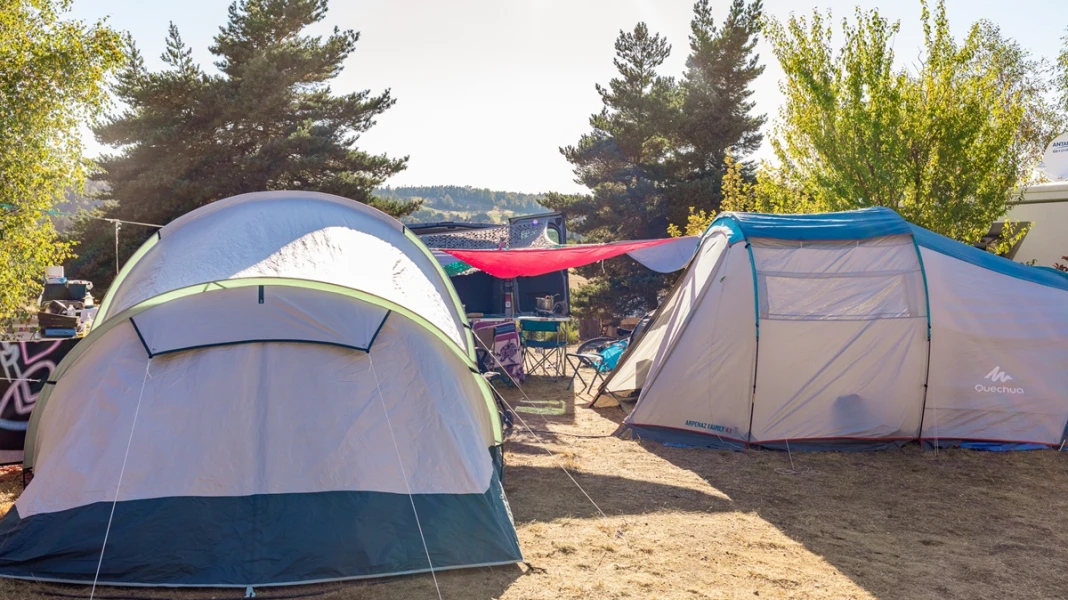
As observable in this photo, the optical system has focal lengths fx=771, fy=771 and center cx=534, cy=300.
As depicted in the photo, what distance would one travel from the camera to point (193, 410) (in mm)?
3783

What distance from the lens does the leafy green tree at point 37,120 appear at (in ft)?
19.2

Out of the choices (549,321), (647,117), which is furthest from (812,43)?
(647,117)

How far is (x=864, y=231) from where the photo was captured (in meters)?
6.40

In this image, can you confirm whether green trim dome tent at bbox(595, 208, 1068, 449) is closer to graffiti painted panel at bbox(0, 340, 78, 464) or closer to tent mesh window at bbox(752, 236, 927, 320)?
tent mesh window at bbox(752, 236, 927, 320)

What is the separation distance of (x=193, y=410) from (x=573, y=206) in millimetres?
18364

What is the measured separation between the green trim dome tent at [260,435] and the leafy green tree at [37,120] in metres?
A: 2.20

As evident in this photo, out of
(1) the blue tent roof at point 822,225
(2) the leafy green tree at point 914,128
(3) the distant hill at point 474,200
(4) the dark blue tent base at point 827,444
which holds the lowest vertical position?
(4) the dark blue tent base at point 827,444

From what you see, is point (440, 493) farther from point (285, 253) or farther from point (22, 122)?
point (22, 122)

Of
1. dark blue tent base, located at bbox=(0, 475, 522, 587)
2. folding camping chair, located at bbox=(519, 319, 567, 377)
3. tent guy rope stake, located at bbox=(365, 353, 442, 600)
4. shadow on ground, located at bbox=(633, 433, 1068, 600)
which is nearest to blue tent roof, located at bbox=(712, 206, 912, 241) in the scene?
shadow on ground, located at bbox=(633, 433, 1068, 600)

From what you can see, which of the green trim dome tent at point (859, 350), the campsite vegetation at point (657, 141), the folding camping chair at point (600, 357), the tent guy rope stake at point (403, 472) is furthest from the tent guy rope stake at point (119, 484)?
the campsite vegetation at point (657, 141)

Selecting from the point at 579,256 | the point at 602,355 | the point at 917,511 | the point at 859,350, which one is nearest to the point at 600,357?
the point at 602,355

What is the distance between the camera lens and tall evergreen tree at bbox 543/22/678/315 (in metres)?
20.4

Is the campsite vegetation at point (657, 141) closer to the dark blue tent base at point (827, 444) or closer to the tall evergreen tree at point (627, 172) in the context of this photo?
the tall evergreen tree at point (627, 172)

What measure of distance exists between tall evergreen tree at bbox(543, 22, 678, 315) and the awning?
11452 millimetres
